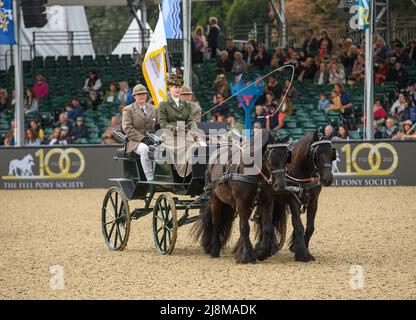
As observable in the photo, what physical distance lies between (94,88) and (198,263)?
16.2 m

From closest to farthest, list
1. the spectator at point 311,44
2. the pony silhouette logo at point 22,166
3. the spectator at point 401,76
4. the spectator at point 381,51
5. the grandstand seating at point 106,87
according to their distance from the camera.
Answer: the pony silhouette logo at point 22,166
the grandstand seating at point 106,87
the spectator at point 401,76
the spectator at point 381,51
the spectator at point 311,44

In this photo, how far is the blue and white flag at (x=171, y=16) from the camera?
64.7ft

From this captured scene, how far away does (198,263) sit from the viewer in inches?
428

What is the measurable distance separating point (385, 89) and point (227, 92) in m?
3.89

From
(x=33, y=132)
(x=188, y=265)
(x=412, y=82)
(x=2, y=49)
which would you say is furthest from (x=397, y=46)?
(x=188, y=265)

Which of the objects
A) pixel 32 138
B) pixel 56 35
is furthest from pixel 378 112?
pixel 56 35

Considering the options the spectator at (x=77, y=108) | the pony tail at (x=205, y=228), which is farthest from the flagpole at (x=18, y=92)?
the pony tail at (x=205, y=228)

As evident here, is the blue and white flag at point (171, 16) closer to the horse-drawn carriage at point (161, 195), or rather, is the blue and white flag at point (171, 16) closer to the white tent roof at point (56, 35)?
the horse-drawn carriage at point (161, 195)

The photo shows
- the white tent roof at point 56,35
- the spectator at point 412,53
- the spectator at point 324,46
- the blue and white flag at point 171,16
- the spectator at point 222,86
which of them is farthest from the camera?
the white tent roof at point 56,35

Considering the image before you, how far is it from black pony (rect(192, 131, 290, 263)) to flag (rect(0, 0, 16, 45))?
40.6 feet

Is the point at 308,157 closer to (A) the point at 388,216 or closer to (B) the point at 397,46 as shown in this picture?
(A) the point at 388,216

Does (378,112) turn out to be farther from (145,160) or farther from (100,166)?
(145,160)

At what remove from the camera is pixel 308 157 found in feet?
35.8

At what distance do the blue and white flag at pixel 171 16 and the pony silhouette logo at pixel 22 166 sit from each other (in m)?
4.50
